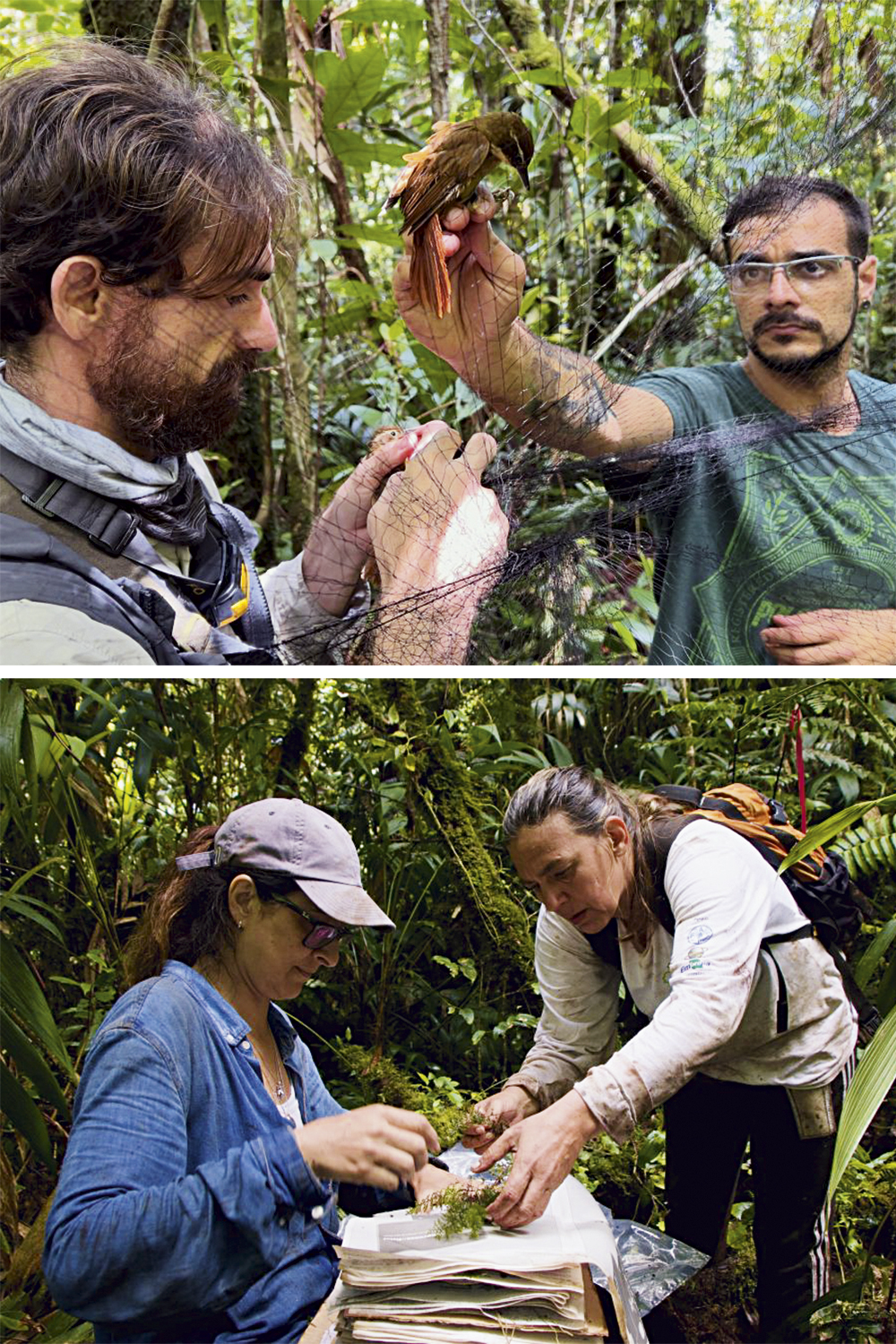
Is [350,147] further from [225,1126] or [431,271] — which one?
[225,1126]

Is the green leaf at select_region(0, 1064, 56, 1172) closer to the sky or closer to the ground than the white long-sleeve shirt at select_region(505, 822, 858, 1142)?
closer to the ground

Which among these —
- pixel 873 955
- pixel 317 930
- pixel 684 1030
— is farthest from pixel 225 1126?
pixel 873 955

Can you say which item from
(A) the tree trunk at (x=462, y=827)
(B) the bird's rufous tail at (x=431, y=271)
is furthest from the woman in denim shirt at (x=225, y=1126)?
(B) the bird's rufous tail at (x=431, y=271)

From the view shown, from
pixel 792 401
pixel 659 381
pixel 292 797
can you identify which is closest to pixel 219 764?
pixel 292 797

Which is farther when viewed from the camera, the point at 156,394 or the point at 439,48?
the point at 439,48

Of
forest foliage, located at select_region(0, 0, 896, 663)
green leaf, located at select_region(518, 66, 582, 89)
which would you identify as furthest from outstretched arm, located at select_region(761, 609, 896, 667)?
green leaf, located at select_region(518, 66, 582, 89)

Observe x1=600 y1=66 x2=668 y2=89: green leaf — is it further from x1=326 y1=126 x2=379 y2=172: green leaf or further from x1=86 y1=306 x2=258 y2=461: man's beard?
x1=86 y1=306 x2=258 y2=461: man's beard

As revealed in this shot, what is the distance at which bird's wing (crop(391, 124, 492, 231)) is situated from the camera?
1.28 metres

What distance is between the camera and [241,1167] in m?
1.40

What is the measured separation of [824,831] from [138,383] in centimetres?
89

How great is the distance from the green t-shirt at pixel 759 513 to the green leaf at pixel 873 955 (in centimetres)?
40

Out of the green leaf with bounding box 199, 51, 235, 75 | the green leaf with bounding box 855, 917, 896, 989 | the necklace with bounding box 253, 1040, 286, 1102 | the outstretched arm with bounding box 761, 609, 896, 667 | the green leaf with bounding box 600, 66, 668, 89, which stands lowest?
the necklace with bounding box 253, 1040, 286, 1102

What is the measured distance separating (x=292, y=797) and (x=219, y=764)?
10 centimetres

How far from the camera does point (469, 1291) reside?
1.42m
